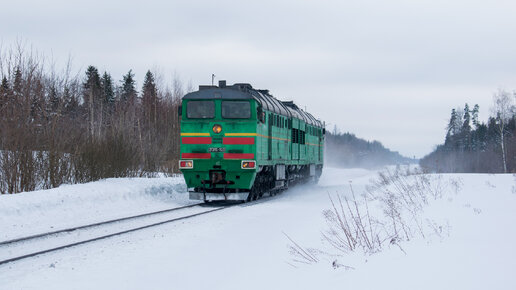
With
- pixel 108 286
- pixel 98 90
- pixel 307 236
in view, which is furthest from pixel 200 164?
pixel 98 90

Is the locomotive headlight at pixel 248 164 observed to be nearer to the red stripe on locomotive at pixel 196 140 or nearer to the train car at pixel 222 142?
the train car at pixel 222 142

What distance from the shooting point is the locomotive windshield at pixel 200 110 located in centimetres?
1667

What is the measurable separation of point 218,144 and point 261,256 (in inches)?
343

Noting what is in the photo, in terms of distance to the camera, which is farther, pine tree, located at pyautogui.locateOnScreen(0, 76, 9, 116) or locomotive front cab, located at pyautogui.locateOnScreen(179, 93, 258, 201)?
locomotive front cab, located at pyautogui.locateOnScreen(179, 93, 258, 201)

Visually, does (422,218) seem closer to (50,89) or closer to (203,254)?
(203,254)

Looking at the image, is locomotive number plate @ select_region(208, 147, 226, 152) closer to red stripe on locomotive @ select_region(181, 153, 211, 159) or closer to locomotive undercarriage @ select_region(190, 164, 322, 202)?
red stripe on locomotive @ select_region(181, 153, 211, 159)

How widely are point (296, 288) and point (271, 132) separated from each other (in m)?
12.9

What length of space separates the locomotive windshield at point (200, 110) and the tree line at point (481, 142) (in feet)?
172

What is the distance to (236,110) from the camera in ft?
54.4

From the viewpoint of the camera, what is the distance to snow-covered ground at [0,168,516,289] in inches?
200

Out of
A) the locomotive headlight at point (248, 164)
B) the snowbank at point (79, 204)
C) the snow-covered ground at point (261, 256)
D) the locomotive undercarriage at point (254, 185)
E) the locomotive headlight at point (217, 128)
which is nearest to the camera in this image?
the snow-covered ground at point (261, 256)

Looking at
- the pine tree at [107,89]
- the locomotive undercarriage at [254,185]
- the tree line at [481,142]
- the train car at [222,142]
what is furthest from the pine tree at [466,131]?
the train car at [222,142]

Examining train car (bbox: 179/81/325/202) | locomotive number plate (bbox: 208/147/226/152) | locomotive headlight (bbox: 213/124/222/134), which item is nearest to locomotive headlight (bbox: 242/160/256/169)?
train car (bbox: 179/81/325/202)

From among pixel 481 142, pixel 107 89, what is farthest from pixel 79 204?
pixel 481 142
